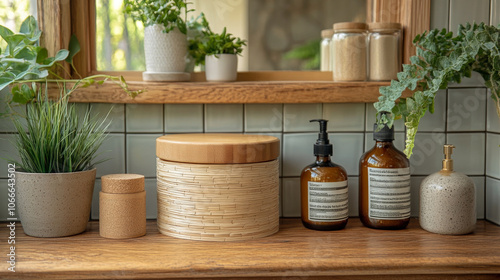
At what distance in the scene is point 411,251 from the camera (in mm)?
1020

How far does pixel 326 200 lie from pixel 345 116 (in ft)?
0.86

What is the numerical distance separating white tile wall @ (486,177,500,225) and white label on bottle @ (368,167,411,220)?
0.26 meters

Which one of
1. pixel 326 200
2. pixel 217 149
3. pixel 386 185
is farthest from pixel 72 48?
pixel 386 185

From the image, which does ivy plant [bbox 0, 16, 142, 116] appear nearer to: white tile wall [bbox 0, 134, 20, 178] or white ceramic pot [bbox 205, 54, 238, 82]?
white tile wall [bbox 0, 134, 20, 178]

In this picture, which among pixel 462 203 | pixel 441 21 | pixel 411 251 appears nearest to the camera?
pixel 411 251

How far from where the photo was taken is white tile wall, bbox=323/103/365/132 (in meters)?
1.30

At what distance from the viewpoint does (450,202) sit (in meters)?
1.13

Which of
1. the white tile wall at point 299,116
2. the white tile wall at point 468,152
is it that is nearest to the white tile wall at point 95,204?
the white tile wall at point 299,116

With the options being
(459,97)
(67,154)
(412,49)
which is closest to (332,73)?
(412,49)

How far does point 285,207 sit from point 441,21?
62 cm

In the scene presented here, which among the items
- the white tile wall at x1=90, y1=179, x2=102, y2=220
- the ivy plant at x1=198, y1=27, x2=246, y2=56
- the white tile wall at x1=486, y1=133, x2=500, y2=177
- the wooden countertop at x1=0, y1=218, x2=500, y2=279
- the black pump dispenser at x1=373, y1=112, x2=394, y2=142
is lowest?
the wooden countertop at x1=0, y1=218, x2=500, y2=279

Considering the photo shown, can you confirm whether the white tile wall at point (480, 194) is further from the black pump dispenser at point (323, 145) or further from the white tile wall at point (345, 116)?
the black pump dispenser at point (323, 145)

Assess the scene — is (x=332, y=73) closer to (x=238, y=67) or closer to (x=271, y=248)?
(x=238, y=67)

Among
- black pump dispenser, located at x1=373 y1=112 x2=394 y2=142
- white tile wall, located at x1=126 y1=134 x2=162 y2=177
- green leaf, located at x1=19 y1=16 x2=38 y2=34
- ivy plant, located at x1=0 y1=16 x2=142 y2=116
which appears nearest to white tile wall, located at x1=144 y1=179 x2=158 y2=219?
white tile wall, located at x1=126 y1=134 x2=162 y2=177
